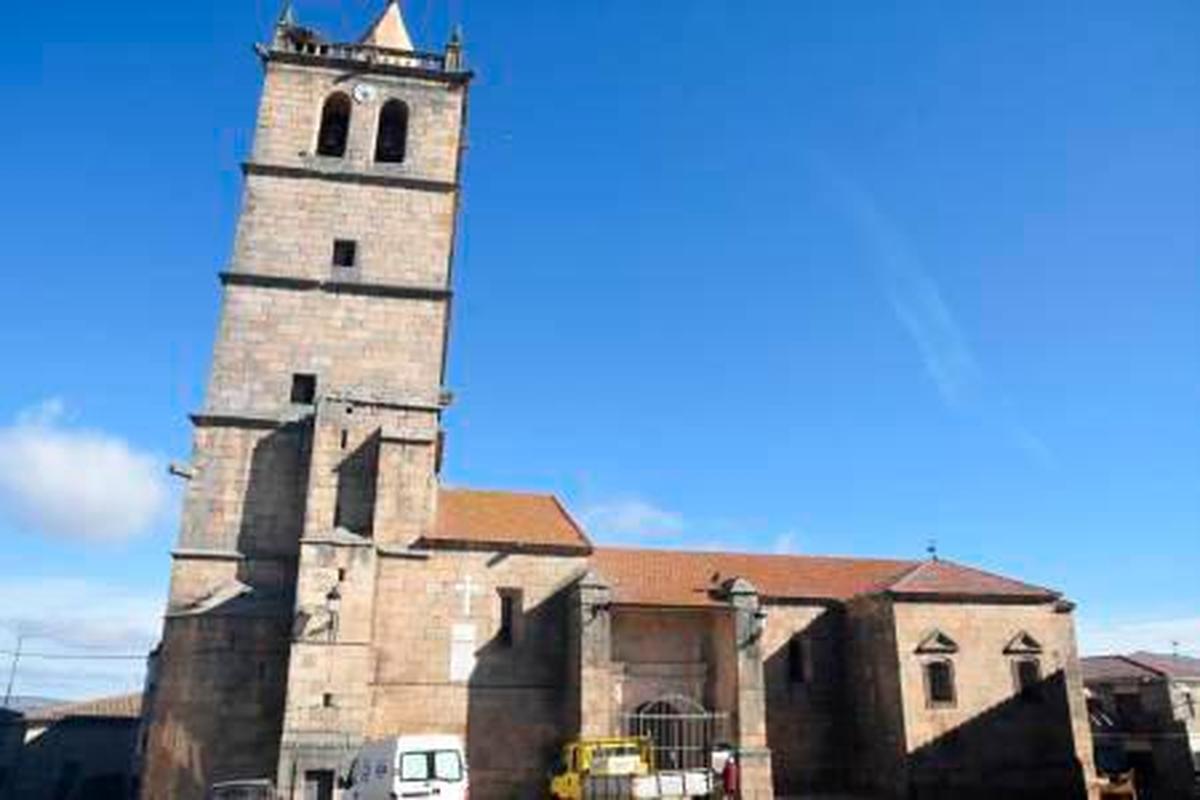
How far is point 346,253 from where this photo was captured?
24.7 metres

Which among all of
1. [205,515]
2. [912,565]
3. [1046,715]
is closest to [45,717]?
[205,515]

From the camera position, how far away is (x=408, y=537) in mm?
22062

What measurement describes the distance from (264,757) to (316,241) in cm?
1336

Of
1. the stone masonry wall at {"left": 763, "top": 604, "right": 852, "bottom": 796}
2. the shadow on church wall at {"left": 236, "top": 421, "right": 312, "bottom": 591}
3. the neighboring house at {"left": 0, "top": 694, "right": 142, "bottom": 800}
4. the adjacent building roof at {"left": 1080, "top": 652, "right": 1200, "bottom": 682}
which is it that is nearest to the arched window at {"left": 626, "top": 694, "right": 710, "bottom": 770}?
the stone masonry wall at {"left": 763, "top": 604, "right": 852, "bottom": 796}

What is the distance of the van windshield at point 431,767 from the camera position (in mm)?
15125

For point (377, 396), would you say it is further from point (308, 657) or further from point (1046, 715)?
point (1046, 715)

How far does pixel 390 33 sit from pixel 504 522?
16.5 metres

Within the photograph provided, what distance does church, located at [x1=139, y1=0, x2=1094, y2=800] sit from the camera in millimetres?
19844

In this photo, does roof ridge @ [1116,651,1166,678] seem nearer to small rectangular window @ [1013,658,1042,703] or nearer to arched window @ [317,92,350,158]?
small rectangular window @ [1013,658,1042,703]

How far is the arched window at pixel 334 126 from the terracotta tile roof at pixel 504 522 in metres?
10.8

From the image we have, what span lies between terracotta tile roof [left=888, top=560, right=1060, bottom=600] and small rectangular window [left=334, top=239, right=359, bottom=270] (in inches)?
700

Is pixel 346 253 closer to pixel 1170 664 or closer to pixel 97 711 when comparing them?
pixel 97 711

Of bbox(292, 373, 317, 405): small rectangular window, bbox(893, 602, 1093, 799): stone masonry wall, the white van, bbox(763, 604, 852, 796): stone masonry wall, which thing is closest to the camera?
the white van

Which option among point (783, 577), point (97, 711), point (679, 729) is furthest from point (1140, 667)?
point (97, 711)
